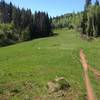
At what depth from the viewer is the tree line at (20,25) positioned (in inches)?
5231

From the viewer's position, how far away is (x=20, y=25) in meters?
160

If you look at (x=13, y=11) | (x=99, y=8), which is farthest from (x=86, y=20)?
(x=13, y=11)

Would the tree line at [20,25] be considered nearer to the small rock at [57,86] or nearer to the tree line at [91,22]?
the tree line at [91,22]

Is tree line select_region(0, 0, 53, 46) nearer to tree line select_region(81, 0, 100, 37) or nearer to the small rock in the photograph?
tree line select_region(81, 0, 100, 37)

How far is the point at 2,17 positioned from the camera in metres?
173

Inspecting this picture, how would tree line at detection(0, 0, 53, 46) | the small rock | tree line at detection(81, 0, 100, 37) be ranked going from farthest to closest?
tree line at detection(0, 0, 53, 46) < tree line at detection(81, 0, 100, 37) < the small rock

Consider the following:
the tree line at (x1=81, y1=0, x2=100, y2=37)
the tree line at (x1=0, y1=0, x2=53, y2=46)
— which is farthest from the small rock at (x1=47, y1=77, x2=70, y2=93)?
the tree line at (x1=81, y1=0, x2=100, y2=37)

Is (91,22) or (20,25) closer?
(91,22)

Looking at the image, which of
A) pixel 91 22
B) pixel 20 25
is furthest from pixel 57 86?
pixel 20 25

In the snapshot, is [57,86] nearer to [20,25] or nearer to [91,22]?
[91,22]

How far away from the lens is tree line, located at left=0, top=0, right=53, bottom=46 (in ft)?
436

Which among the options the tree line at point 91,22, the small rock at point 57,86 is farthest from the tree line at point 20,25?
the small rock at point 57,86

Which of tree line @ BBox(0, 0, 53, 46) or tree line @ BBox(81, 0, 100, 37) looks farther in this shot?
tree line @ BBox(0, 0, 53, 46)

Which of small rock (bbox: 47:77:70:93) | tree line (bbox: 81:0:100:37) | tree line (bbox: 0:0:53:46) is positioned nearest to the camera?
small rock (bbox: 47:77:70:93)
